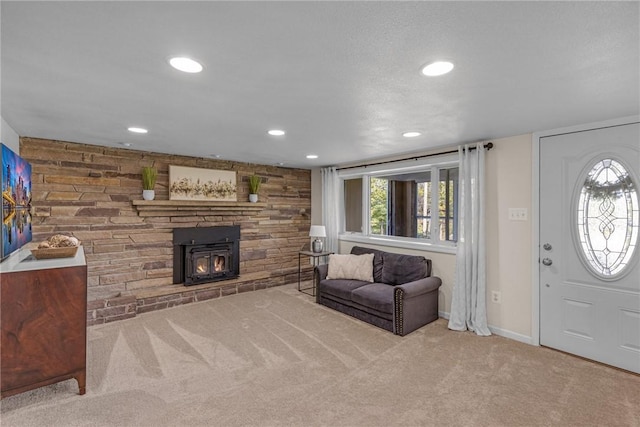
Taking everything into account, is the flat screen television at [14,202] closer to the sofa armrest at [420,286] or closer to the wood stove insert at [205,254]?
the wood stove insert at [205,254]

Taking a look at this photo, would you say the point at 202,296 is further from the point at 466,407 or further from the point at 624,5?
the point at 624,5

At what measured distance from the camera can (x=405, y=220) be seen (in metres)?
4.91

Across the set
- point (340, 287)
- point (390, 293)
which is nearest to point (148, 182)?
point (340, 287)

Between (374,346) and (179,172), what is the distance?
3.54 meters

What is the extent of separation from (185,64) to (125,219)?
331 centimetres

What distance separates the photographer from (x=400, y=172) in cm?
482

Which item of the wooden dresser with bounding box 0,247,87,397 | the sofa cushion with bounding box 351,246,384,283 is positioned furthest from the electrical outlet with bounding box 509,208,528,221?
the wooden dresser with bounding box 0,247,87,397

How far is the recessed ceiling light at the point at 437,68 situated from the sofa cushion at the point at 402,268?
283 cm

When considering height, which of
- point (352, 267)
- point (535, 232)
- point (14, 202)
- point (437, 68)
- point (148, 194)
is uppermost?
point (437, 68)

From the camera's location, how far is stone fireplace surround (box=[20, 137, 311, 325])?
12.3 feet

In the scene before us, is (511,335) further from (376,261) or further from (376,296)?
(376,261)

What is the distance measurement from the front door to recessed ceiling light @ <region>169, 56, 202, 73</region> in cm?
324

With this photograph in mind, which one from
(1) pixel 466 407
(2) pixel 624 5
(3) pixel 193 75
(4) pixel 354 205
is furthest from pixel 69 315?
(4) pixel 354 205

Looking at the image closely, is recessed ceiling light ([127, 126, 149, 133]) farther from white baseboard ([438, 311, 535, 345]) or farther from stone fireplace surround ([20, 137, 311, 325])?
white baseboard ([438, 311, 535, 345])
